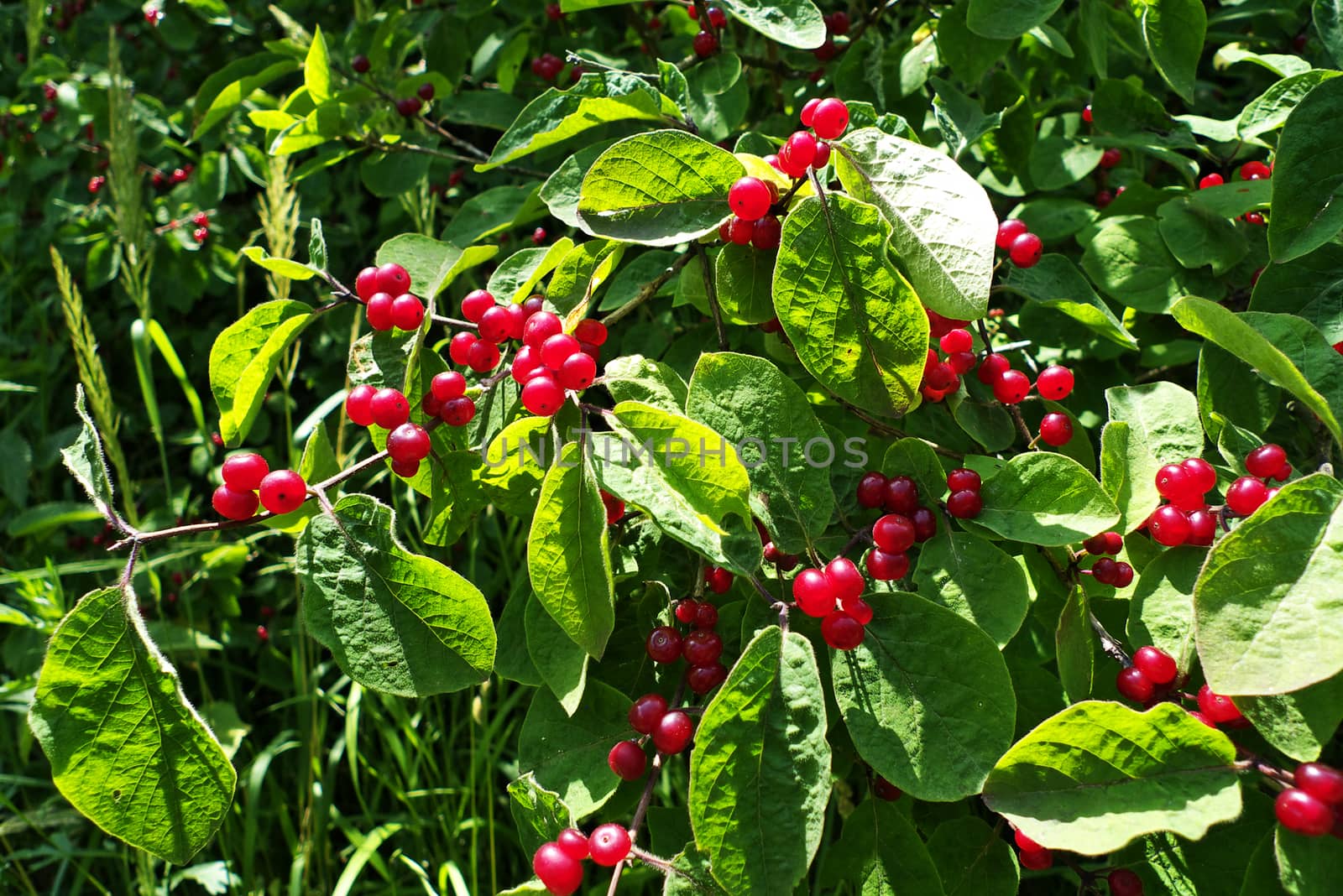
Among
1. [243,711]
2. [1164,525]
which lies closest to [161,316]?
[243,711]

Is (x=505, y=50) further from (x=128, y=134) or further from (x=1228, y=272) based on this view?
(x=1228, y=272)

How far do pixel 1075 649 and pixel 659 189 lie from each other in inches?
27.1

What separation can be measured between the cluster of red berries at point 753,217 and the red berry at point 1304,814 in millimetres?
744

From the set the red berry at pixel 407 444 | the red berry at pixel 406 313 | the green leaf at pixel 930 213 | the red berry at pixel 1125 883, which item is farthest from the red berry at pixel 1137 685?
the red berry at pixel 406 313

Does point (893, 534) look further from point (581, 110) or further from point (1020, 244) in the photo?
point (581, 110)

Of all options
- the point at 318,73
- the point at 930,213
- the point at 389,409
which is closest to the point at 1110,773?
the point at 930,213

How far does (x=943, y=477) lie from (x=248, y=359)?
34.9 inches

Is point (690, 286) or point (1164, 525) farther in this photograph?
point (690, 286)

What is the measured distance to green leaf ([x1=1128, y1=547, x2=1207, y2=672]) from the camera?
1.03m

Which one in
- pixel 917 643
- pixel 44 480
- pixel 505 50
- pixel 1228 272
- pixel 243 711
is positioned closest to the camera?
pixel 917 643

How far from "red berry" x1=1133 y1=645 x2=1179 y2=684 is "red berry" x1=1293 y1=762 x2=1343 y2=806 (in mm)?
163

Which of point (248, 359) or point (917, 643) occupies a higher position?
point (248, 359)

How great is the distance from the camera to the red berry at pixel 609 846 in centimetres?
97

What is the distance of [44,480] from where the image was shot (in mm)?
3117
